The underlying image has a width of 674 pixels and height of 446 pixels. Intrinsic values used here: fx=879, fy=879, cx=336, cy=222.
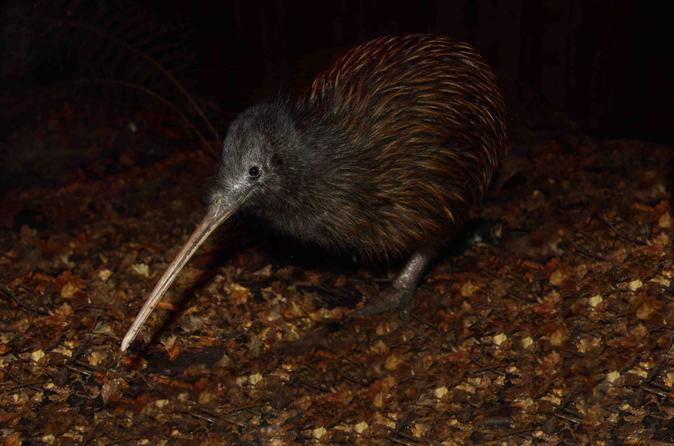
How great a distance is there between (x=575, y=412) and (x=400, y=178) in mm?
1308

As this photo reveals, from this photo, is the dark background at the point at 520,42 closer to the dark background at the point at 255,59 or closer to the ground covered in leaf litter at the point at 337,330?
the dark background at the point at 255,59

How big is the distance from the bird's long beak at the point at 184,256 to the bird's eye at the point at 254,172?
0.09 m

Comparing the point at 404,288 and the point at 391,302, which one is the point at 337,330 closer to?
the point at 391,302

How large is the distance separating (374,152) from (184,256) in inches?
40.8

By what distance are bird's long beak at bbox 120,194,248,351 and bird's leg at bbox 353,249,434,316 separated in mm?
1101

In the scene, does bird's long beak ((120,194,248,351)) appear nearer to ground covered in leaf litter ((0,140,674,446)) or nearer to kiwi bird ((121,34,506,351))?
kiwi bird ((121,34,506,351))

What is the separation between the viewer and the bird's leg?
4.62 m

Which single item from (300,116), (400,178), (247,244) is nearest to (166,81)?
(247,244)

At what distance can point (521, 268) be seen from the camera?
4.88 m

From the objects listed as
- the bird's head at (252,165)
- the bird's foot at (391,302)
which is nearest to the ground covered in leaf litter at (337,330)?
the bird's foot at (391,302)

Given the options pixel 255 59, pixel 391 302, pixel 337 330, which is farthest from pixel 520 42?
pixel 337 330

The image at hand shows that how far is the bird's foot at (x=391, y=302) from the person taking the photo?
15.1 feet

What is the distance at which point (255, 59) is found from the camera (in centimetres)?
551

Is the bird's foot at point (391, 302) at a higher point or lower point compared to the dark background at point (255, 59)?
lower
